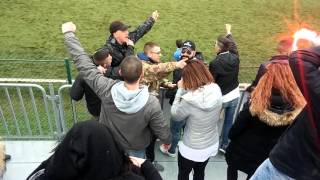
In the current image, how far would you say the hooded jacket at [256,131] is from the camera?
3338 mm

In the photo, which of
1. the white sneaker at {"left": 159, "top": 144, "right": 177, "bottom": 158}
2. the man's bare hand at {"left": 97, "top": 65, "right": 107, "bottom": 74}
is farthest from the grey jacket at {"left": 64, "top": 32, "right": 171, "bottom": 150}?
the white sneaker at {"left": 159, "top": 144, "right": 177, "bottom": 158}

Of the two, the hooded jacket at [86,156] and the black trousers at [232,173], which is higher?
the hooded jacket at [86,156]

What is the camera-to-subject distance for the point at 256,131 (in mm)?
3568

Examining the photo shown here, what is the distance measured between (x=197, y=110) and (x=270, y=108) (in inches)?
24.9

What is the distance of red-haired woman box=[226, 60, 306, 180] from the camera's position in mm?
3293

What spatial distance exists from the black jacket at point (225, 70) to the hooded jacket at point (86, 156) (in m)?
2.66

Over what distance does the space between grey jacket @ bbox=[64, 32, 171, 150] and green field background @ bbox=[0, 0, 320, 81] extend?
4286mm

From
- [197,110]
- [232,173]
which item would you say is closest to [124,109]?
[197,110]

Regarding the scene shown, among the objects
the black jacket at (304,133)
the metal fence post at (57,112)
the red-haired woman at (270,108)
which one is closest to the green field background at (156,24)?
the metal fence post at (57,112)

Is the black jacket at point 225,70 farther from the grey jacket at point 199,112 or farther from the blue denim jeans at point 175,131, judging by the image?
the grey jacket at point 199,112

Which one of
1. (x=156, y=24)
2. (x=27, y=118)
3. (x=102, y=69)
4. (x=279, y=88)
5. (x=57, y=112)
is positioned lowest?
(x=27, y=118)

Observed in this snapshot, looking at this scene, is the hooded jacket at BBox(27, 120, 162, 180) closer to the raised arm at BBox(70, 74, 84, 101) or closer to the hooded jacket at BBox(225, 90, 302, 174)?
the hooded jacket at BBox(225, 90, 302, 174)

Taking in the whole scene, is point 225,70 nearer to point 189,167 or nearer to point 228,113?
point 228,113

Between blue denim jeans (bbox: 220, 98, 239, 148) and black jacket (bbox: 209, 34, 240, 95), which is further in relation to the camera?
blue denim jeans (bbox: 220, 98, 239, 148)
